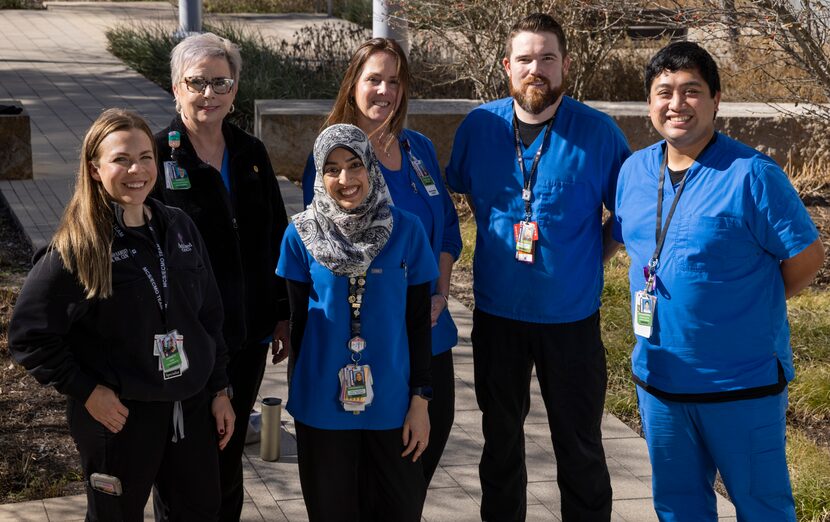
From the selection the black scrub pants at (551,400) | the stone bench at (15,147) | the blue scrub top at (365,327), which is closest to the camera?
the blue scrub top at (365,327)

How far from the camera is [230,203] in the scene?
4.17 m

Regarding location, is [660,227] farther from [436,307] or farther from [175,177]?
[175,177]

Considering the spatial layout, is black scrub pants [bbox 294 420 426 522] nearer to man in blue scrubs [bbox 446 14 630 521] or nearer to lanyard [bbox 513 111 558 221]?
man in blue scrubs [bbox 446 14 630 521]

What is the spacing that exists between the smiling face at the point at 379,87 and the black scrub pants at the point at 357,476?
3.90 feet

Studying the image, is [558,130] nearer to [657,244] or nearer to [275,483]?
[657,244]

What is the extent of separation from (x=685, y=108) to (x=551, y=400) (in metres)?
1.28

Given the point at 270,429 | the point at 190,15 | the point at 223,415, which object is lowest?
the point at 270,429

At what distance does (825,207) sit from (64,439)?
7305mm

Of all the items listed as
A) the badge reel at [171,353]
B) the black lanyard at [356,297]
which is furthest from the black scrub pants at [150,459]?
the black lanyard at [356,297]

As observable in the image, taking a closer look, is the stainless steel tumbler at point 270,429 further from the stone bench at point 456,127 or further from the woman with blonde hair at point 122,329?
the stone bench at point 456,127

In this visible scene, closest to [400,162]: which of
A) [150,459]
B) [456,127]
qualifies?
[150,459]

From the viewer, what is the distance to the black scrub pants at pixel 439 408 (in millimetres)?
4254

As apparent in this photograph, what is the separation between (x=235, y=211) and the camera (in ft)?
13.8

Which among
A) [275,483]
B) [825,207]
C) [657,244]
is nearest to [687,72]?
[657,244]
